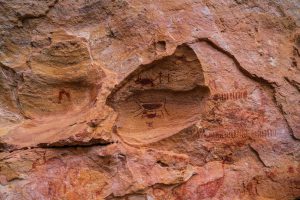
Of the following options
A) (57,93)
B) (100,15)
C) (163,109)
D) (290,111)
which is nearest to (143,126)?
(163,109)

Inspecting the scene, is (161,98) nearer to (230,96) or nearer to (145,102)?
(145,102)

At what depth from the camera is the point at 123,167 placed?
198 cm

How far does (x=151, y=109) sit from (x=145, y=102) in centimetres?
4

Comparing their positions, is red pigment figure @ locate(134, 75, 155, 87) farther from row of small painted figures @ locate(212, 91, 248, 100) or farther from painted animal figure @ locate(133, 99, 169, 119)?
row of small painted figures @ locate(212, 91, 248, 100)

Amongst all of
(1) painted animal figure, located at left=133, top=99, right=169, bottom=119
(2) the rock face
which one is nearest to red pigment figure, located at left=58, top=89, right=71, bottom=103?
(2) the rock face

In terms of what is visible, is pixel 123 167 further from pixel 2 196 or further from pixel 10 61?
pixel 10 61

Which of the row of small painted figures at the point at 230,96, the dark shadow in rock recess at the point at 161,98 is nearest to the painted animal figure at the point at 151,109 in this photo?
the dark shadow in rock recess at the point at 161,98

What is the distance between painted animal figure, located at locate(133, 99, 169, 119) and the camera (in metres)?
2.11

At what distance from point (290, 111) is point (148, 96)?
666 millimetres

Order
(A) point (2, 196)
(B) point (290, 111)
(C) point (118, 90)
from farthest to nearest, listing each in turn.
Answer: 1. (B) point (290, 111)
2. (C) point (118, 90)
3. (A) point (2, 196)

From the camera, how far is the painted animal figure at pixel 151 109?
2.11m

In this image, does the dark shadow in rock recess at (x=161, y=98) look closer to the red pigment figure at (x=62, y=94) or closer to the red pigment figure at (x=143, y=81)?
the red pigment figure at (x=143, y=81)

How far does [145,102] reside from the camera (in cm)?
212

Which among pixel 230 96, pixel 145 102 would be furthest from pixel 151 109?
pixel 230 96
